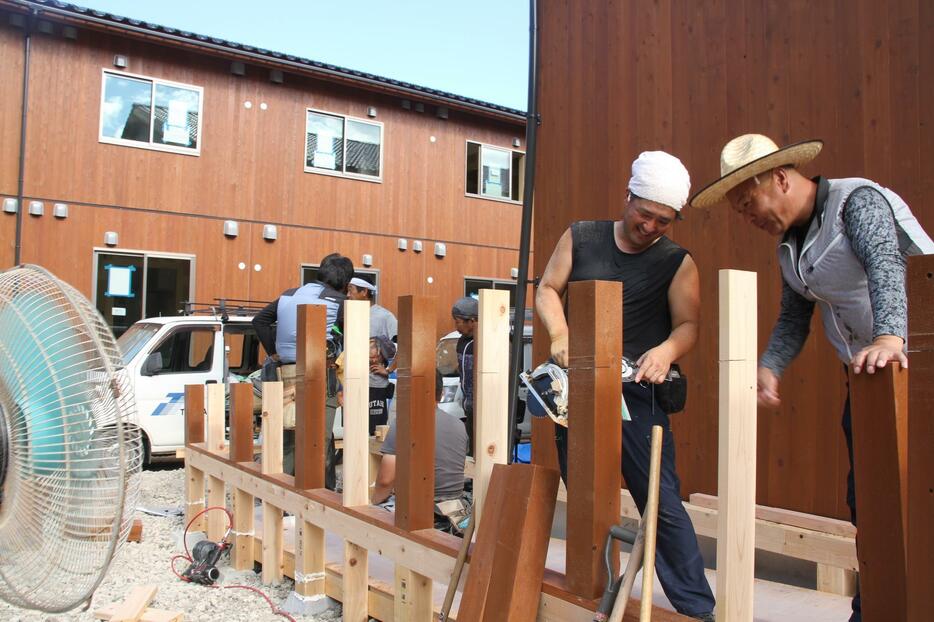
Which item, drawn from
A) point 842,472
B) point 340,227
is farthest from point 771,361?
point 340,227

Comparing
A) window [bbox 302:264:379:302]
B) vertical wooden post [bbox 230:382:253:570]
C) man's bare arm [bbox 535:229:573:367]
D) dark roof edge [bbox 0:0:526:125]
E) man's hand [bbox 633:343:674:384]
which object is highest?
dark roof edge [bbox 0:0:526:125]

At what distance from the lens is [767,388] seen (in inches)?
102

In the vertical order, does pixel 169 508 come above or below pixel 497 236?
below

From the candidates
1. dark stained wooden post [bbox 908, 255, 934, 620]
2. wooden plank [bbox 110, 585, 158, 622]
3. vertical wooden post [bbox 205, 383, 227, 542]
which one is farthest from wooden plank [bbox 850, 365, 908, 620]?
vertical wooden post [bbox 205, 383, 227, 542]

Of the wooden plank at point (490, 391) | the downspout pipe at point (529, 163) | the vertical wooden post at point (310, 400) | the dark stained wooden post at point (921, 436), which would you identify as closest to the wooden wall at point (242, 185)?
the downspout pipe at point (529, 163)

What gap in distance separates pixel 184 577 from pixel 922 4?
4.89 meters

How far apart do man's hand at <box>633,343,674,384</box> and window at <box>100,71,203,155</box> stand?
12.0 meters

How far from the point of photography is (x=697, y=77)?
16.1 feet

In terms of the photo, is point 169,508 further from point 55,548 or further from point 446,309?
point 446,309

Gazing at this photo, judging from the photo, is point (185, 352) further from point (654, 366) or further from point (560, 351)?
point (654, 366)

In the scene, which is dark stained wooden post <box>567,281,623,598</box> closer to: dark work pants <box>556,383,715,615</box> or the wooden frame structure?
the wooden frame structure

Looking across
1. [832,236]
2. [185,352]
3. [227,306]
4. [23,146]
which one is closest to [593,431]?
[832,236]

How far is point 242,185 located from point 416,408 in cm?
1147

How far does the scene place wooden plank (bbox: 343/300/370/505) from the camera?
335cm
